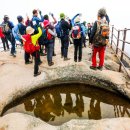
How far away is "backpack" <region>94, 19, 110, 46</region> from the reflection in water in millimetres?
1620

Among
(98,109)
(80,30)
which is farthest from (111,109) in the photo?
(80,30)

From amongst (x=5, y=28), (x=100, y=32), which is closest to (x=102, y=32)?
(x=100, y=32)

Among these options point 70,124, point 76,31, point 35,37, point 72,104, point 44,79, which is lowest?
point 72,104

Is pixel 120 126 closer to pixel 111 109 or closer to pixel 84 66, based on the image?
pixel 111 109

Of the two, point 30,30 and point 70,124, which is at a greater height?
point 30,30

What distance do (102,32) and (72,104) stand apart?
254 centimetres

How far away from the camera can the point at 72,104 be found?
727cm

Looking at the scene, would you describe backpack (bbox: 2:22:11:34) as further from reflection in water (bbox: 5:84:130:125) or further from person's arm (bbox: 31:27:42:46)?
reflection in water (bbox: 5:84:130:125)

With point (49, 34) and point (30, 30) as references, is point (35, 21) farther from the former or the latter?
point (30, 30)

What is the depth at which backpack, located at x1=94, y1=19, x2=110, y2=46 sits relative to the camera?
25.3 ft

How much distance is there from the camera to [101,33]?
7.85m

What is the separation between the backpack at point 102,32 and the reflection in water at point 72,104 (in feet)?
5.32

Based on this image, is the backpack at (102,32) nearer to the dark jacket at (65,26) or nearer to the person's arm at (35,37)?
the dark jacket at (65,26)

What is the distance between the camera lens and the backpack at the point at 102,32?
303 inches
